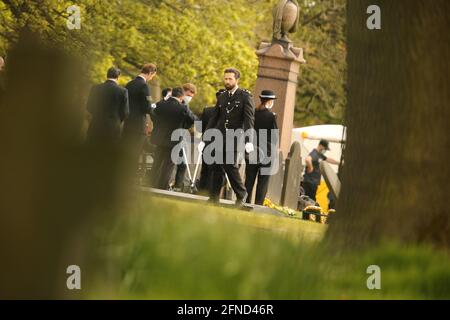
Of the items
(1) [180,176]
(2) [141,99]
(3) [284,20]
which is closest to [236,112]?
(2) [141,99]

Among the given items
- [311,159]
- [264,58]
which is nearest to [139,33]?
[311,159]

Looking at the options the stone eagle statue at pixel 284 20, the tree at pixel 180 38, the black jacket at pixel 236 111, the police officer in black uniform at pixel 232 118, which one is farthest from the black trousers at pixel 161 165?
the tree at pixel 180 38

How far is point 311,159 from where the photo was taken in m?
31.2

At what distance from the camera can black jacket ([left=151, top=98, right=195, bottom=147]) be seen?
920 inches

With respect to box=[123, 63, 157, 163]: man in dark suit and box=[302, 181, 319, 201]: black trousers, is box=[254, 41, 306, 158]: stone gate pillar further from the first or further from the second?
box=[123, 63, 157, 163]: man in dark suit

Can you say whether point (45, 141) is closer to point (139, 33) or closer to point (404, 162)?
point (404, 162)

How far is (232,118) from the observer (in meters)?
19.7

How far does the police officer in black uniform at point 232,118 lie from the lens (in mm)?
19562

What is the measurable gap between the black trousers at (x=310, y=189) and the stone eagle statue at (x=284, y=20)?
392 centimetres

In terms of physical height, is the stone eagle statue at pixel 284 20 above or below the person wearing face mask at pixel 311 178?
above

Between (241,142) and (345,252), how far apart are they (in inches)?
323

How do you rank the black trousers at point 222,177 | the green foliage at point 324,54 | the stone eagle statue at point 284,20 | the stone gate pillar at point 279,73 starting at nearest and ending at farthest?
the black trousers at point 222,177, the stone gate pillar at point 279,73, the stone eagle statue at point 284,20, the green foliage at point 324,54

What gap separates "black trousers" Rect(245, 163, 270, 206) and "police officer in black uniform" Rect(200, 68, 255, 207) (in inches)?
135

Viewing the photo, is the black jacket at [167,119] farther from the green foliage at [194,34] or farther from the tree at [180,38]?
Answer: the tree at [180,38]
